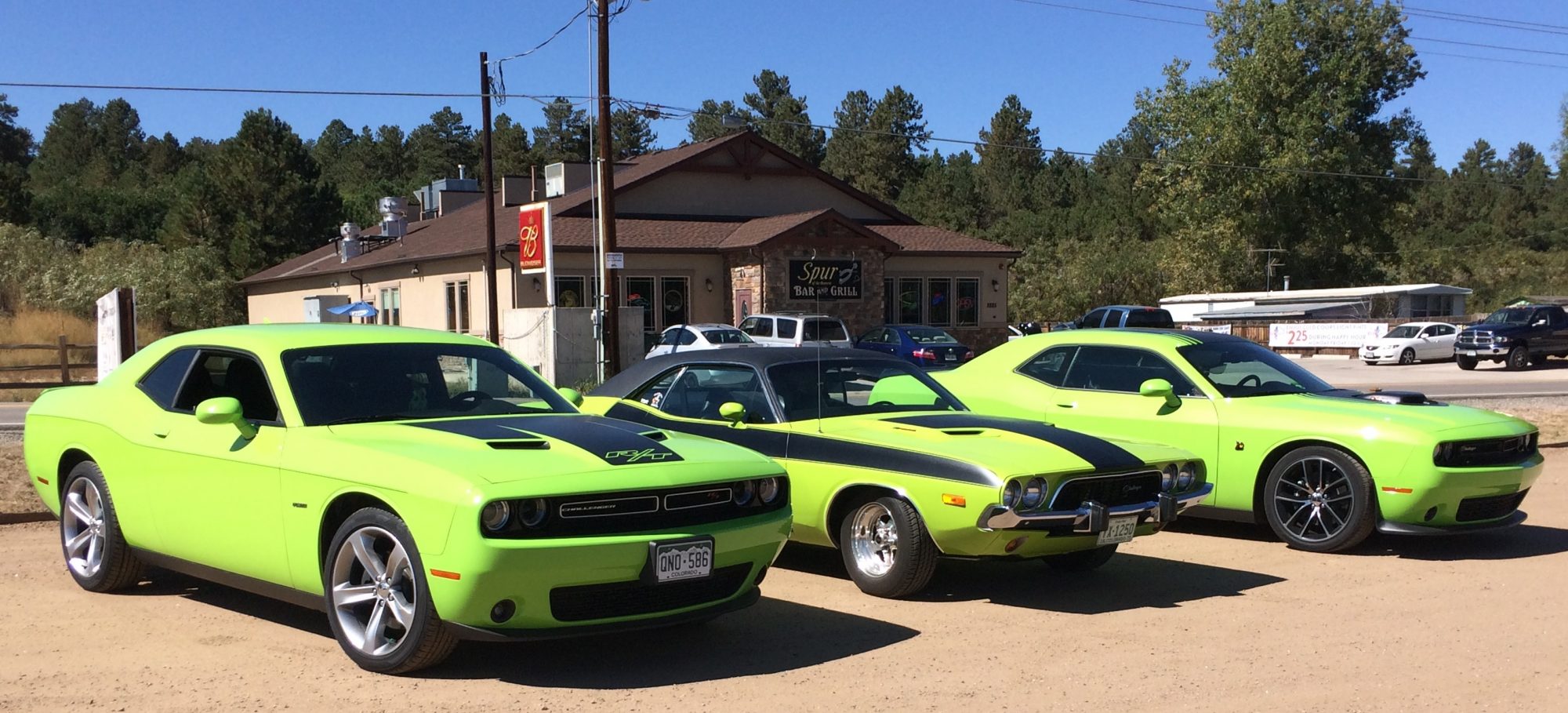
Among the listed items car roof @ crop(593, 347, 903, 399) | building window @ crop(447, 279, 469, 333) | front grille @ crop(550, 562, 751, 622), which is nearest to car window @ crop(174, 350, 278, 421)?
front grille @ crop(550, 562, 751, 622)

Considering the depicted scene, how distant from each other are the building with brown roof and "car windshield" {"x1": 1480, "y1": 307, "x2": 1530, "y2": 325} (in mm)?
14128

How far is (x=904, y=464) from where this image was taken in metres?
7.01

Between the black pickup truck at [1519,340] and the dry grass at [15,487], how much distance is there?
119 feet

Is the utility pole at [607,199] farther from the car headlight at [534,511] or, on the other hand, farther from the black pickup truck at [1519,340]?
the black pickup truck at [1519,340]

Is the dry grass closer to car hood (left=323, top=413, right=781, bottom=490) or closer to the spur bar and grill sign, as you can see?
car hood (left=323, top=413, right=781, bottom=490)

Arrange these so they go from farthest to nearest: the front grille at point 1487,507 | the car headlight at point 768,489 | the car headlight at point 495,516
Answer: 1. the front grille at point 1487,507
2. the car headlight at point 768,489
3. the car headlight at point 495,516

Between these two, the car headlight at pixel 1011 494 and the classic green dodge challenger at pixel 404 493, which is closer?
the classic green dodge challenger at pixel 404 493

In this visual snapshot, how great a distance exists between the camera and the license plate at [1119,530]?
6.87 metres

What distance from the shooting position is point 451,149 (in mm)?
112375

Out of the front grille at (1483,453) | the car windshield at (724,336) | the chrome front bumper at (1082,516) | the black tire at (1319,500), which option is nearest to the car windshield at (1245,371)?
the black tire at (1319,500)

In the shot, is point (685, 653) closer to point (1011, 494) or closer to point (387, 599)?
point (387, 599)

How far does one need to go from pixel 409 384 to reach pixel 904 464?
8.46 feet

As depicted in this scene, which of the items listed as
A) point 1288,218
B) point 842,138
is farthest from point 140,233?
point 1288,218

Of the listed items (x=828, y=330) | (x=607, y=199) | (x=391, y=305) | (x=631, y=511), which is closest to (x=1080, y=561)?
(x=631, y=511)
